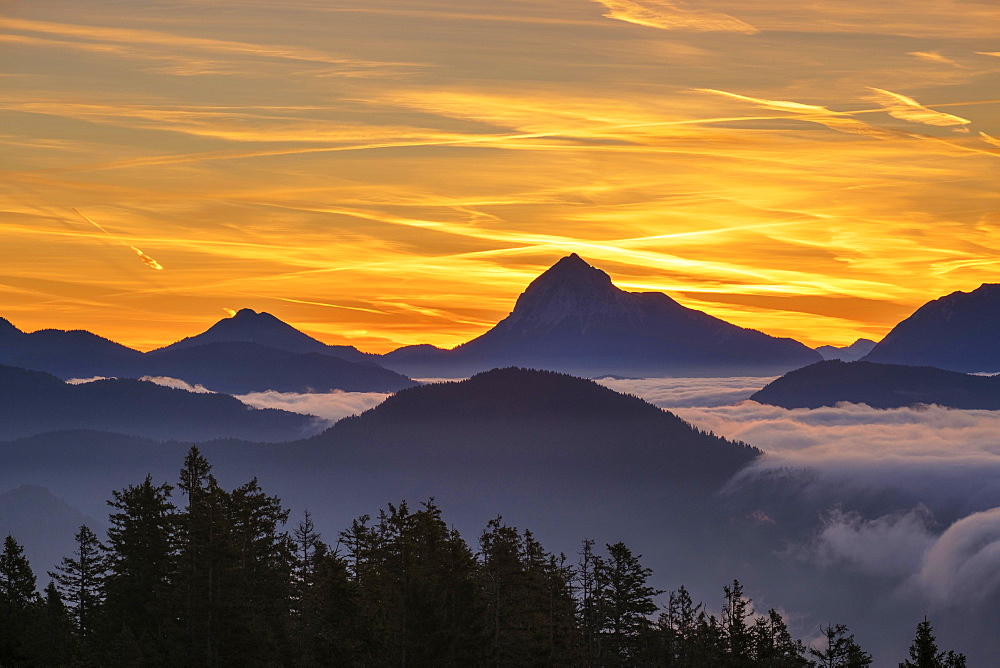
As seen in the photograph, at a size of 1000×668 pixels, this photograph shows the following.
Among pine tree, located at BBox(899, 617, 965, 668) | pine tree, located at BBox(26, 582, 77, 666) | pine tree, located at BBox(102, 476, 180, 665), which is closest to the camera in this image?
pine tree, located at BBox(102, 476, 180, 665)

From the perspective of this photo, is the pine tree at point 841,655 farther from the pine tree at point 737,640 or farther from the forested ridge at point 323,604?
the pine tree at point 737,640

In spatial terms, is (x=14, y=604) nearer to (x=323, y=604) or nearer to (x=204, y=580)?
(x=204, y=580)

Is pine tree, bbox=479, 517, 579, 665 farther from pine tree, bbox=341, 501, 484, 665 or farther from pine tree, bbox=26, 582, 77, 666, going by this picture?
pine tree, bbox=26, 582, 77, 666

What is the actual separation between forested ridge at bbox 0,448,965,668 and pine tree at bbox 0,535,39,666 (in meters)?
0.09

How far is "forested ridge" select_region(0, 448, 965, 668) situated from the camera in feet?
165

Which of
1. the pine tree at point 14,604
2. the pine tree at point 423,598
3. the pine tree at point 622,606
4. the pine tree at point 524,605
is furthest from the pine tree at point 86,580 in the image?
the pine tree at point 622,606

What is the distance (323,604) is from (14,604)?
1896 cm

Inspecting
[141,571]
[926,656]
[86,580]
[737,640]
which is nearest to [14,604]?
[86,580]

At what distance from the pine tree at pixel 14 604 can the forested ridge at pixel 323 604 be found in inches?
3.6

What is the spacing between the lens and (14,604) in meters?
60.8

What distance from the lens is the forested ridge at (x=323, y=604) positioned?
50219mm

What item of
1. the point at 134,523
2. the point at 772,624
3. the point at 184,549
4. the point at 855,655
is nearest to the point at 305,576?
the point at 134,523

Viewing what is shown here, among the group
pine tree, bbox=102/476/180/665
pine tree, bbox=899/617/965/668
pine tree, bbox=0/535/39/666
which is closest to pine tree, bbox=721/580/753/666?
pine tree, bbox=899/617/965/668

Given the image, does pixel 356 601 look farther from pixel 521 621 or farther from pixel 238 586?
pixel 521 621
